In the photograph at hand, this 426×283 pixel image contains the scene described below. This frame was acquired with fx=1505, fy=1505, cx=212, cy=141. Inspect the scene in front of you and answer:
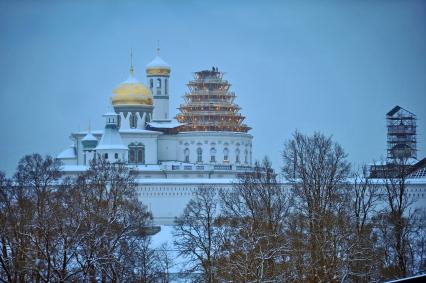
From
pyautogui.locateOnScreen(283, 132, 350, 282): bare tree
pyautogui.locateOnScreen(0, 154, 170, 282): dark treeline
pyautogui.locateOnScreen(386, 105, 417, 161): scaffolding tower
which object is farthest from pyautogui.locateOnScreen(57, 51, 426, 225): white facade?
pyautogui.locateOnScreen(283, 132, 350, 282): bare tree

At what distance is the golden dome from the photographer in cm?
7125

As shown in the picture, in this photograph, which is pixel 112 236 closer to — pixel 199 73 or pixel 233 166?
pixel 233 166

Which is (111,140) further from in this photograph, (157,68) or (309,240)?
(309,240)

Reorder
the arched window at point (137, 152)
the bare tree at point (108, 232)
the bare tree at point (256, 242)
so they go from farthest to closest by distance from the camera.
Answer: the arched window at point (137, 152) < the bare tree at point (108, 232) < the bare tree at point (256, 242)

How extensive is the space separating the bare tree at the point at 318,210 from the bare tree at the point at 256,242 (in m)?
0.36

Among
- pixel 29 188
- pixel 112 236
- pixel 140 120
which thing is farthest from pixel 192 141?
pixel 112 236

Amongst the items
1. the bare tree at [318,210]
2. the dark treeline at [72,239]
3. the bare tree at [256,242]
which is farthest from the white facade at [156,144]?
the bare tree at [256,242]

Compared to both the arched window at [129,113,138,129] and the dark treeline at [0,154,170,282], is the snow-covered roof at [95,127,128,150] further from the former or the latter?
the dark treeline at [0,154,170,282]

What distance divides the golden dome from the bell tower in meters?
2.89

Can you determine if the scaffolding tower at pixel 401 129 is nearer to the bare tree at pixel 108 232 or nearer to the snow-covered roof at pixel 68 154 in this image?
the snow-covered roof at pixel 68 154

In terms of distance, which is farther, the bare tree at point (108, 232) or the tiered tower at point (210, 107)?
the tiered tower at point (210, 107)

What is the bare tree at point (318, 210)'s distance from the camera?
25.4m

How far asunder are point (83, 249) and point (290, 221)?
13.3 ft

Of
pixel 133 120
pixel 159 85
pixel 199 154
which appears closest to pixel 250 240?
pixel 199 154
